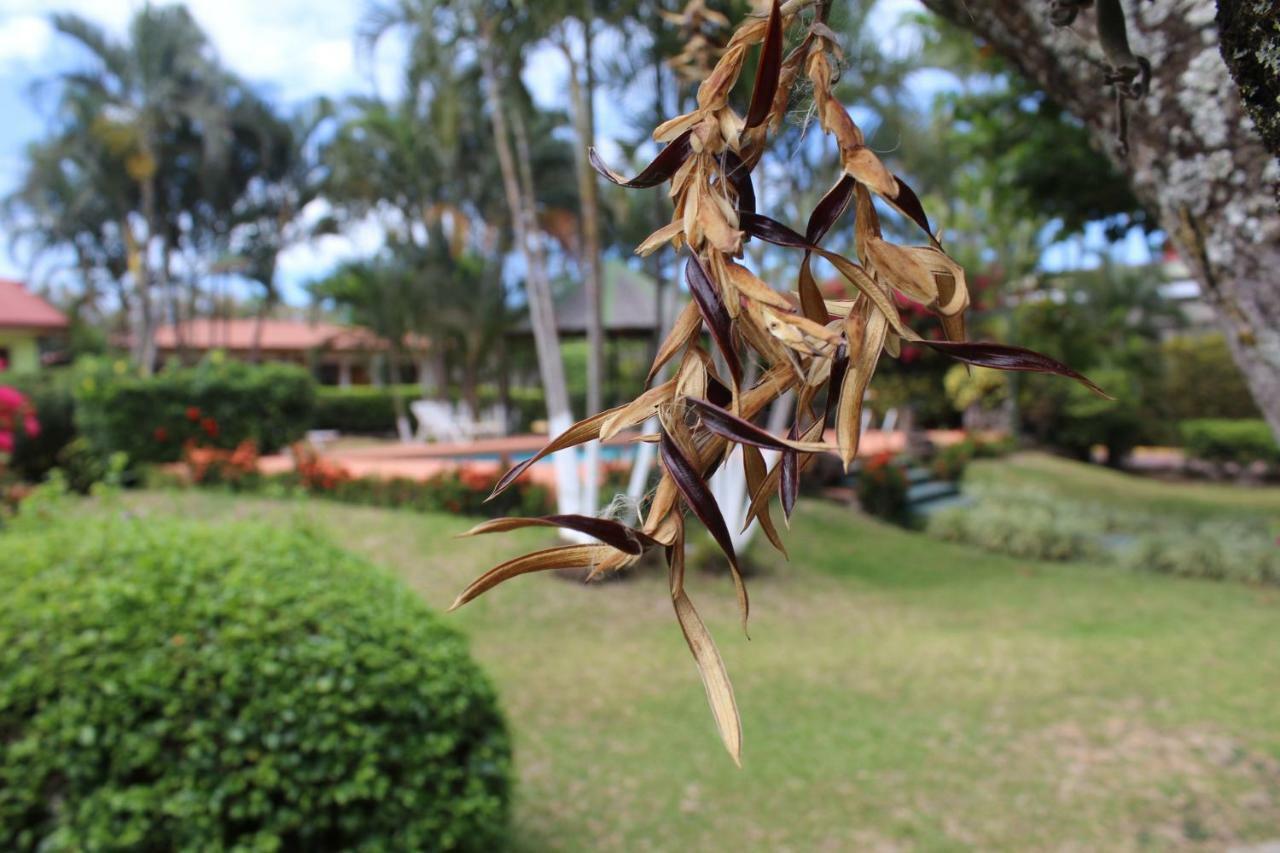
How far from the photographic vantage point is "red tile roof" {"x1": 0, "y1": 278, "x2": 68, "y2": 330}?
23312 mm

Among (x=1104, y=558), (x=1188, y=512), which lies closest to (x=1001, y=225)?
(x=1188, y=512)

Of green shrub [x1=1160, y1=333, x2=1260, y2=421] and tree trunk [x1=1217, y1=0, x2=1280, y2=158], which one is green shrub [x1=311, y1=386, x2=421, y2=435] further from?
tree trunk [x1=1217, y1=0, x2=1280, y2=158]

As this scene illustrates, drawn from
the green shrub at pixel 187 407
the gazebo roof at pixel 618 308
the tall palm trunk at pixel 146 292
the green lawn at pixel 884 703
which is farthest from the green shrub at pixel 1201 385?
the tall palm trunk at pixel 146 292

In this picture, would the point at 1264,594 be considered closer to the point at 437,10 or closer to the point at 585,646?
the point at 585,646

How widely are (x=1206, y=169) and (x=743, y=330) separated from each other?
57.1 inches

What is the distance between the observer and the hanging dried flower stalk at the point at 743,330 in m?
0.37

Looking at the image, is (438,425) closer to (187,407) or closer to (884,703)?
(187,407)

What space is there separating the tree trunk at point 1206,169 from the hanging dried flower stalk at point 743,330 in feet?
3.89

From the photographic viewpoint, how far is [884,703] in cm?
598

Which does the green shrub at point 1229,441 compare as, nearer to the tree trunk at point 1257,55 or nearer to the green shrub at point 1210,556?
the green shrub at point 1210,556

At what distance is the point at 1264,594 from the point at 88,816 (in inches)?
392

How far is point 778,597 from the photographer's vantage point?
8695 millimetres

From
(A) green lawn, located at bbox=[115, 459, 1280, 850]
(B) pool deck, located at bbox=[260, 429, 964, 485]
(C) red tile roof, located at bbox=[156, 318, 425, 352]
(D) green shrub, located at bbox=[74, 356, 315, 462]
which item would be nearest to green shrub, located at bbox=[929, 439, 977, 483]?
(B) pool deck, located at bbox=[260, 429, 964, 485]

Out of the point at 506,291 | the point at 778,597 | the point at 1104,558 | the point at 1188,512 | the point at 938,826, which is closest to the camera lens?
the point at 938,826
